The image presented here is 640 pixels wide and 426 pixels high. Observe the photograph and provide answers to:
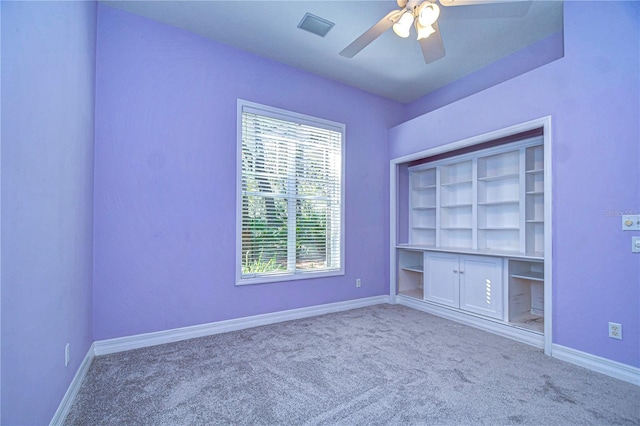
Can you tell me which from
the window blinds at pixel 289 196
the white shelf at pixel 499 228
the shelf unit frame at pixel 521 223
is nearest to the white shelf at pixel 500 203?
the shelf unit frame at pixel 521 223

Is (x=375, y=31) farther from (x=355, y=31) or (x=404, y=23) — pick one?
(x=355, y=31)

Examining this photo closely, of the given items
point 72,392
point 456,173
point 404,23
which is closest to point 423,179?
point 456,173

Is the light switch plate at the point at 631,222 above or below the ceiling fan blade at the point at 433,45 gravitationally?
below

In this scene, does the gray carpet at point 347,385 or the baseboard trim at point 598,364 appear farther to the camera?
the baseboard trim at point 598,364

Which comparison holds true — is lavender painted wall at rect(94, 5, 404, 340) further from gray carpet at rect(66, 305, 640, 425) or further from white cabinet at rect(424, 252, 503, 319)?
white cabinet at rect(424, 252, 503, 319)

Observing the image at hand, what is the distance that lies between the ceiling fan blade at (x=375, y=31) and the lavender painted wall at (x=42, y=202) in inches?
77.3

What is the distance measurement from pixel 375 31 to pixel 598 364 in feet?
10.5

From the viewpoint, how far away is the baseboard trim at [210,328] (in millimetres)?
2710

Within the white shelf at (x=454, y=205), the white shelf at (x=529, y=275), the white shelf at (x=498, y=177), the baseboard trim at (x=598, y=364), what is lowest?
the baseboard trim at (x=598, y=364)

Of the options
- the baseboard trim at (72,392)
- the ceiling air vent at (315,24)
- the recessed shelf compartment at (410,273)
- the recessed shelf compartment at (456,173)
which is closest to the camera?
the baseboard trim at (72,392)

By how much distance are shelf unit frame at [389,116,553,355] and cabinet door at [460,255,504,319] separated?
107 mm

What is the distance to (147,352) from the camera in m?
2.71

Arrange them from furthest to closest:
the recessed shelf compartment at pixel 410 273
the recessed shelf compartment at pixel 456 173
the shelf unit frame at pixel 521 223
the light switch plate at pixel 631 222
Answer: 1. the recessed shelf compartment at pixel 410 273
2. the recessed shelf compartment at pixel 456 173
3. the shelf unit frame at pixel 521 223
4. the light switch plate at pixel 631 222

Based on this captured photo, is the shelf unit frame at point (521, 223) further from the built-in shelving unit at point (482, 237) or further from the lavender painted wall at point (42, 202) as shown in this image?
the lavender painted wall at point (42, 202)
